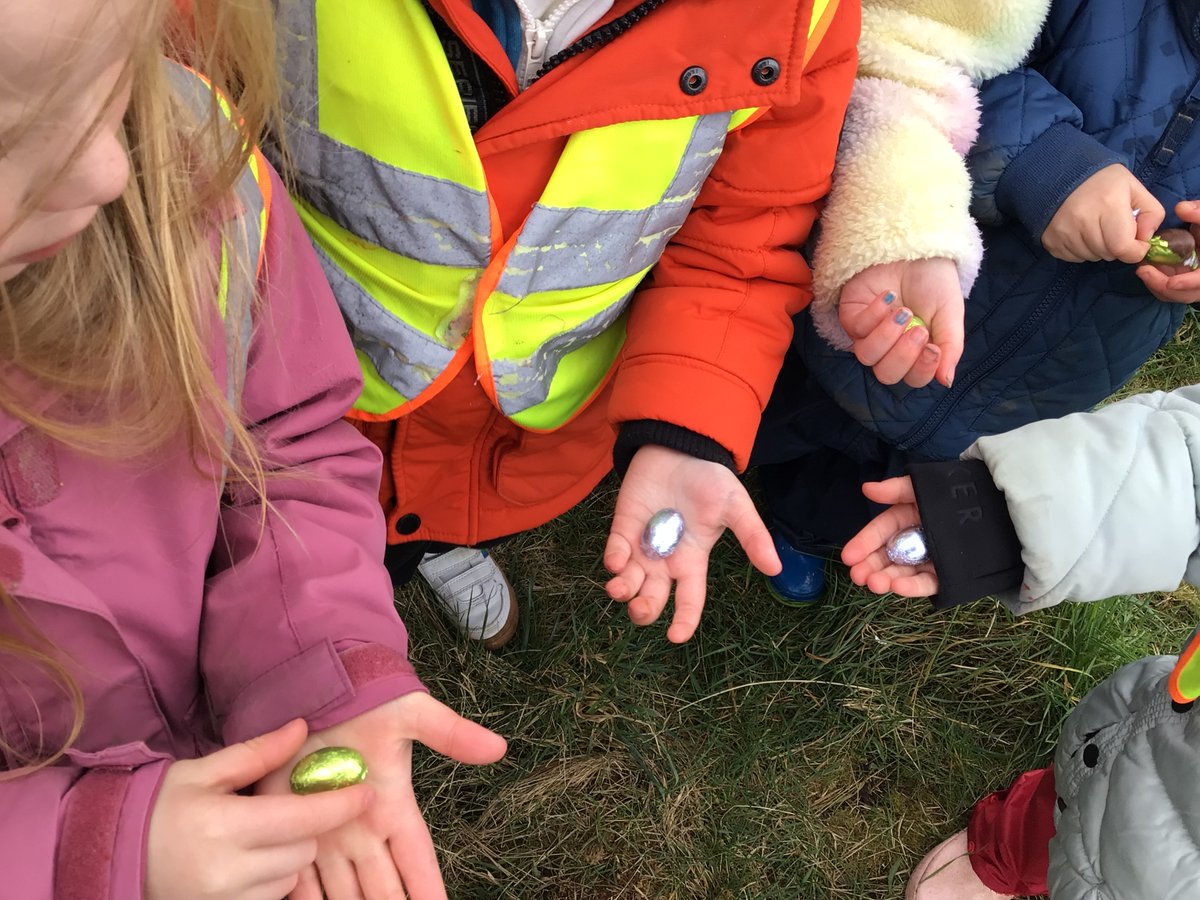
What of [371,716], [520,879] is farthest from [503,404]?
[520,879]

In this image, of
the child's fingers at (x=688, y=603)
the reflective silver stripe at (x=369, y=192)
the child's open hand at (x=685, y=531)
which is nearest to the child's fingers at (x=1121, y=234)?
the child's open hand at (x=685, y=531)

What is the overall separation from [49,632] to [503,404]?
0.62 meters

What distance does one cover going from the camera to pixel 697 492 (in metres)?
1.27

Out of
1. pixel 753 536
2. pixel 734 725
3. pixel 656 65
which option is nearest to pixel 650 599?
pixel 753 536

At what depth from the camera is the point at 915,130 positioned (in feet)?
4.24

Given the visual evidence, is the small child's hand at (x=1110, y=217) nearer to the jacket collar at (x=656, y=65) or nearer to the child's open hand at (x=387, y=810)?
the jacket collar at (x=656, y=65)

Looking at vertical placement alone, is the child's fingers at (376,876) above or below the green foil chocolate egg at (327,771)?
below

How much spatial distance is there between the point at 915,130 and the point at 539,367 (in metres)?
0.62

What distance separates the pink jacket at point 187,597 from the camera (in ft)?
2.53

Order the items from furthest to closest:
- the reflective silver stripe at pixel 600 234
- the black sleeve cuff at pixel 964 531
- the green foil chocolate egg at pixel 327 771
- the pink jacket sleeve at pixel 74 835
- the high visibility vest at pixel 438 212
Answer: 1. the black sleeve cuff at pixel 964 531
2. the reflective silver stripe at pixel 600 234
3. the high visibility vest at pixel 438 212
4. the green foil chocolate egg at pixel 327 771
5. the pink jacket sleeve at pixel 74 835

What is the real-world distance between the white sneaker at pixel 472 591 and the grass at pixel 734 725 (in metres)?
0.05

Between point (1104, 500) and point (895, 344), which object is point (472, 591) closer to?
point (895, 344)

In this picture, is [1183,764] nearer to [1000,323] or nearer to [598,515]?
[1000,323]

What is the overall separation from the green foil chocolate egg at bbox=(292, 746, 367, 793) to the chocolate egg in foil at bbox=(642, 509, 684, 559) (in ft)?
1.60
